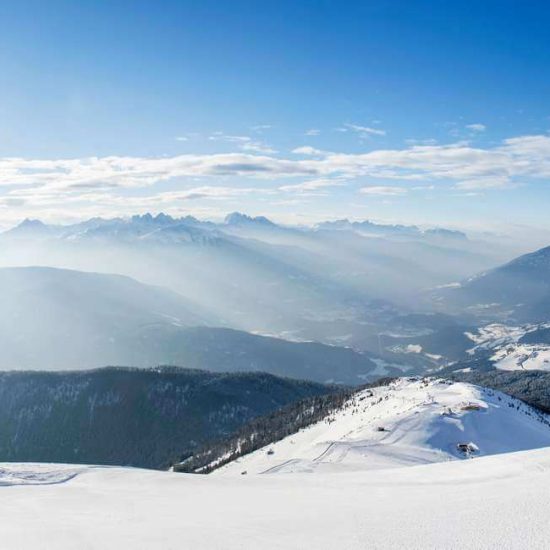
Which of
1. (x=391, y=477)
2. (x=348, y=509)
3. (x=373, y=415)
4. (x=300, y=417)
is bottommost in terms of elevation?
(x=300, y=417)

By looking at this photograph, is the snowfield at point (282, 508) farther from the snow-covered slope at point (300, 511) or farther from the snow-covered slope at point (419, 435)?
the snow-covered slope at point (419, 435)

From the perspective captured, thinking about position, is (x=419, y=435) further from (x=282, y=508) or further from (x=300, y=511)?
(x=300, y=511)

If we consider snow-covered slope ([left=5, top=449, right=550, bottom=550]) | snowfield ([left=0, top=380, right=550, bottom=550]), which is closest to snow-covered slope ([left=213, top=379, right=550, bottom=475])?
snowfield ([left=0, top=380, right=550, bottom=550])

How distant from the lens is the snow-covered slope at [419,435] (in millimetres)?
53000

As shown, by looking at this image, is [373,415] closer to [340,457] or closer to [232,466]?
[232,466]

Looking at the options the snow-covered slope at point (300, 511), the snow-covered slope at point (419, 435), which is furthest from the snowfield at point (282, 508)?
the snow-covered slope at point (419, 435)

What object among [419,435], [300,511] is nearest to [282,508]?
[300,511]

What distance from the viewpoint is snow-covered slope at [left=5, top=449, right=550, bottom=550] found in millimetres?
13836

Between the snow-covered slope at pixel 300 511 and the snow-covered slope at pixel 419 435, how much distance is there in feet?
69.4

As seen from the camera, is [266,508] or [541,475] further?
[541,475]

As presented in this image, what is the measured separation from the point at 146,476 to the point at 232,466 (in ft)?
169

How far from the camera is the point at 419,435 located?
202 feet

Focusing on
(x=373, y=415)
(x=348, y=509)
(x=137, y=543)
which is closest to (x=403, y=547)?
(x=348, y=509)

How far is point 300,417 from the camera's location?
12156 cm
